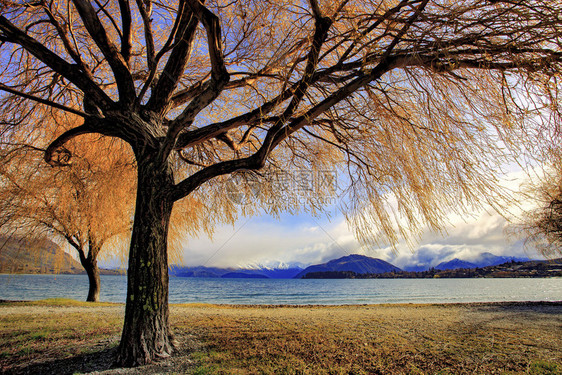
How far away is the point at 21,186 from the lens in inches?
247

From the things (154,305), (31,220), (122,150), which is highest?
(122,150)

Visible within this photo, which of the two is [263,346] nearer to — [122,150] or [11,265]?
[122,150]

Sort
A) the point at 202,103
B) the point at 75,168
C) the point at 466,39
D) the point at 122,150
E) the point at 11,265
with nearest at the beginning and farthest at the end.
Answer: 1. the point at 466,39
2. the point at 202,103
3. the point at 75,168
4. the point at 122,150
5. the point at 11,265

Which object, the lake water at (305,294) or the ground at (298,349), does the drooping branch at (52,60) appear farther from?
the lake water at (305,294)

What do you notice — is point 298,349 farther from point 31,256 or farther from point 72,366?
point 31,256

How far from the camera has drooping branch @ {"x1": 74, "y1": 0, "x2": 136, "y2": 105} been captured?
401 cm

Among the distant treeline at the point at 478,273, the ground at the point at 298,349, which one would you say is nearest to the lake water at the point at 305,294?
the ground at the point at 298,349

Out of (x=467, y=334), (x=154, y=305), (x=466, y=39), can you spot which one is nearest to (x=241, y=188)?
(x=154, y=305)

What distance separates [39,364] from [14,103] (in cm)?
441

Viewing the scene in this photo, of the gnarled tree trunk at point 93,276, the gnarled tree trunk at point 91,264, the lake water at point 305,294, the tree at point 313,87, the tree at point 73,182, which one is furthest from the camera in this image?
the lake water at point 305,294

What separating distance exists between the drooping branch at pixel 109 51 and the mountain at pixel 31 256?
483 cm

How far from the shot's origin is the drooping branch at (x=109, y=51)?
13.1 ft

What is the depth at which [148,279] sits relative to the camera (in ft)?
11.8

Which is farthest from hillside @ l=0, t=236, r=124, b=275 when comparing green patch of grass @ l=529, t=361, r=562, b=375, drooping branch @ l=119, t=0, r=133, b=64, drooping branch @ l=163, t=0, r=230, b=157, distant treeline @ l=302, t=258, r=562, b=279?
distant treeline @ l=302, t=258, r=562, b=279
